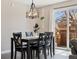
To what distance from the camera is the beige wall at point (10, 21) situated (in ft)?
20.8

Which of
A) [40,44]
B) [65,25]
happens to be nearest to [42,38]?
[40,44]

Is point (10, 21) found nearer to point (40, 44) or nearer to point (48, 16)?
point (48, 16)

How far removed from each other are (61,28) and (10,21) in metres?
2.93

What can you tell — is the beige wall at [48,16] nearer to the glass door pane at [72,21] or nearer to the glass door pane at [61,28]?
the glass door pane at [61,28]

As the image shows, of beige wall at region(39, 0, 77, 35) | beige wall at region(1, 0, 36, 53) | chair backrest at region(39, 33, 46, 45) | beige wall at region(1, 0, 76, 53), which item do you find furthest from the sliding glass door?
chair backrest at region(39, 33, 46, 45)

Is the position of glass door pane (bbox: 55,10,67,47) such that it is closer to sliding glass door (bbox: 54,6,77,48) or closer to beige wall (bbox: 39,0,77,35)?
sliding glass door (bbox: 54,6,77,48)

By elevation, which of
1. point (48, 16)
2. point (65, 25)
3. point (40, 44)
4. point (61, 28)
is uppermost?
point (48, 16)

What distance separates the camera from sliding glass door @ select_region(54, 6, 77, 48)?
6.88m

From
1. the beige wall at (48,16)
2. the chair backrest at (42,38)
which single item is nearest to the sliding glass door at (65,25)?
the beige wall at (48,16)

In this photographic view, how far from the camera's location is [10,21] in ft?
21.8

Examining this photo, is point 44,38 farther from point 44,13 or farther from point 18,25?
point 44,13

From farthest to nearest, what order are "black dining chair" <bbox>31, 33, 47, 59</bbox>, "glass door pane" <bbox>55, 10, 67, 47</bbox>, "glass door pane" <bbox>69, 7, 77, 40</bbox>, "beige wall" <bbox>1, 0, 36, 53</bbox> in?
1. "glass door pane" <bbox>55, 10, 67, 47</bbox>
2. "glass door pane" <bbox>69, 7, 77, 40</bbox>
3. "beige wall" <bbox>1, 0, 36, 53</bbox>
4. "black dining chair" <bbox>31, 33, 47, 59</bbox>

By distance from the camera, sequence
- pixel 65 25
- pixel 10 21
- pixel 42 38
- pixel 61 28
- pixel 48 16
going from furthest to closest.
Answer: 1. pixel 48 16
2. pixel 61 28
3. pixel 65 25
4. pixel 10 21
5. pixel 42 38

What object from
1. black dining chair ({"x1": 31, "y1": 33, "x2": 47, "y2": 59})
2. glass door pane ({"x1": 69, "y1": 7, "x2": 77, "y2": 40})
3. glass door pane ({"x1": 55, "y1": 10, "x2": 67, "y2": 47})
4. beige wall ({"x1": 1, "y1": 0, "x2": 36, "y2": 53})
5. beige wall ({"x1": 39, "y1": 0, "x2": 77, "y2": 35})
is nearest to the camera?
black dining chair ({"x1": 31, "y1": 33, "x2": 47, "y2": 59})
